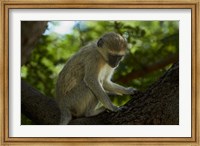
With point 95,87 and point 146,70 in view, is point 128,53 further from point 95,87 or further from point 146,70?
point 95,87

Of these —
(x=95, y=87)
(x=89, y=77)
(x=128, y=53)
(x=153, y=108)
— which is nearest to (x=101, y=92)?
(x=95, y=87)

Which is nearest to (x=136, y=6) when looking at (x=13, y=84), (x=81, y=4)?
(x=81, y=4)

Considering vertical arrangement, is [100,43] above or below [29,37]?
below

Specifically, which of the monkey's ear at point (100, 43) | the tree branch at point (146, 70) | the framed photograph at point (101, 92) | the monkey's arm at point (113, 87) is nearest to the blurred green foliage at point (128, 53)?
the tree branch at point (146, 70)

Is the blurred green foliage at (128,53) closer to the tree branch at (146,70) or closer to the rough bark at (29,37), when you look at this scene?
the tree branch at (146,70)

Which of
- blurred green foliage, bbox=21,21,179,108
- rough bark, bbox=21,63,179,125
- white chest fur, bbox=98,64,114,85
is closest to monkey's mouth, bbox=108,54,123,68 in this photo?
white chest fur, bbox=98,64,114,85

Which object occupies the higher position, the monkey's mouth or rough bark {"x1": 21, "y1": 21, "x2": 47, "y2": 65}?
rough bark {"x1": 21, "y1": 21, "x2": 47, "y2": 65}

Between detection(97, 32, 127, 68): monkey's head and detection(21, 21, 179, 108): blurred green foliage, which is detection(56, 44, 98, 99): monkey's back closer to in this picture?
detection(97, 32, 127, 68): monkey's head

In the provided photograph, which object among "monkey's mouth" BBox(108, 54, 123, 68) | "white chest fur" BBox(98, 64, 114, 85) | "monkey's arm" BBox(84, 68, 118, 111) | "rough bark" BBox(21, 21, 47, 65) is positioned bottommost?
"monkey's arm" BBox(84, 68, 118, 111)
